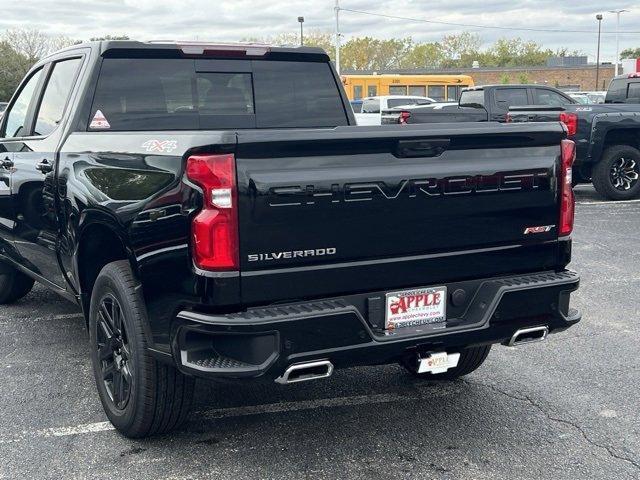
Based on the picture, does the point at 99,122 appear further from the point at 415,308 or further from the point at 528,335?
the point at 528,335

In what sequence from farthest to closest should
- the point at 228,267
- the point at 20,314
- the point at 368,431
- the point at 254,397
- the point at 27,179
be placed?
the point at 20,314 < the point at 27,179 < the point at 254,397 < the point at 368,431 < the point at 228,267

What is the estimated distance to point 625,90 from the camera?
50.3 ft

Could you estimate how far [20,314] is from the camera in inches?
248

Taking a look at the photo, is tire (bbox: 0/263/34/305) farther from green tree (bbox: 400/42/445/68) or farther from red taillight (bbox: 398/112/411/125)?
green tree (bbox: 400/42/445/68)

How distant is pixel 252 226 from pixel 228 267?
7.4 inches

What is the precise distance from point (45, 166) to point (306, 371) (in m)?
2.30

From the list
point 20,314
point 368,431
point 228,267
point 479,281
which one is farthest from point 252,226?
point 20,314

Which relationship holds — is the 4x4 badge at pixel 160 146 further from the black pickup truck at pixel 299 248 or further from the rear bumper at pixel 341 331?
the rear bumper at pixel 341 331

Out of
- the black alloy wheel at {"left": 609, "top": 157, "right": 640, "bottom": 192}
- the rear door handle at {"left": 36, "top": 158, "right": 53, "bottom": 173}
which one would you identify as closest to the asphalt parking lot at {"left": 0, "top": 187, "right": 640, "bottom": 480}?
the rear door handle at {"left": 36, "top": 158, "right": 53, "bottom": 173}

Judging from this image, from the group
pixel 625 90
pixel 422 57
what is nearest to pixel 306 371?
pixel 625 90

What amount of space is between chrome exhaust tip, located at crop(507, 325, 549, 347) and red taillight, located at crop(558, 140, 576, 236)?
19.3 inches

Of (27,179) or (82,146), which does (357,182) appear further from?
(27,179)

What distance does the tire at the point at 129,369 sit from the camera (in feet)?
11.4

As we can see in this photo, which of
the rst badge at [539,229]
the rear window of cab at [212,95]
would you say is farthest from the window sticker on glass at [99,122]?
the rst badge at [539,229]
